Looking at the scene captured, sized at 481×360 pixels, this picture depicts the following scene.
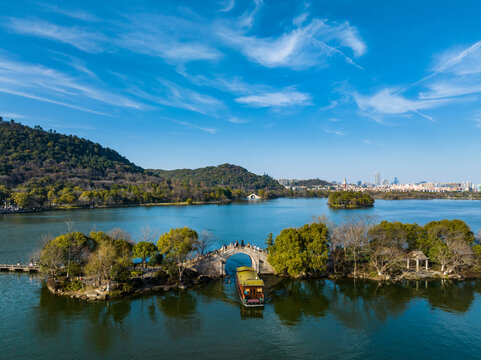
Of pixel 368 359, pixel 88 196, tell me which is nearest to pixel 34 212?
pixel 88 196

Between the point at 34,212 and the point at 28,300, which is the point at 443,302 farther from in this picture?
the point at 34,212

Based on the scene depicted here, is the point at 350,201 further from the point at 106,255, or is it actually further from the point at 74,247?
the point at 106,255

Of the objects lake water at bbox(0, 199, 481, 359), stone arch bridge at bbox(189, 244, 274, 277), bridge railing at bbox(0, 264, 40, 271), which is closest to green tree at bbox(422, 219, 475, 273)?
lake water at bbox(0, 199, 481, 359)

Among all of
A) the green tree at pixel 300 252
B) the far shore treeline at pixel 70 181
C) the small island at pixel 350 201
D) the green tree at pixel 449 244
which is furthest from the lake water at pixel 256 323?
the small island at pixel 350 201

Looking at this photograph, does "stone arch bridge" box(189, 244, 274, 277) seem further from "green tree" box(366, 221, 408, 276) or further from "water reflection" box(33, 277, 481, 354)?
"green tree" box(366, 221, 408, 276)

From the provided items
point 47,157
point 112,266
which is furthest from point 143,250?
point 47,157
